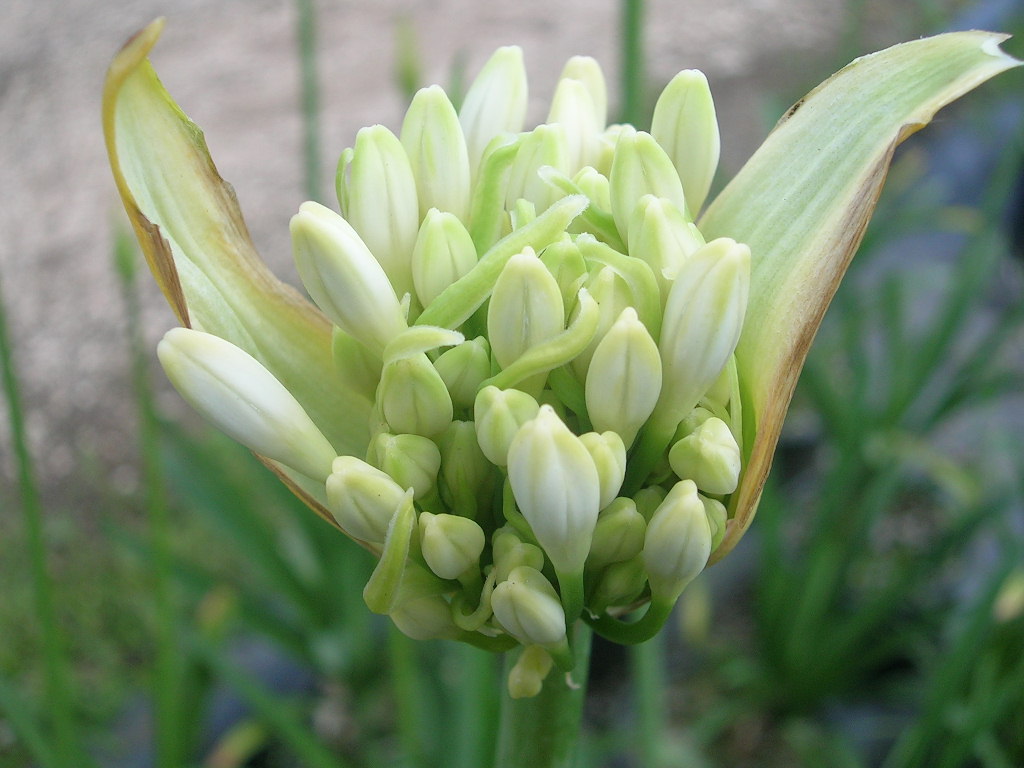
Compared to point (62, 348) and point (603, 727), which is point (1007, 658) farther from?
point (62, 348)

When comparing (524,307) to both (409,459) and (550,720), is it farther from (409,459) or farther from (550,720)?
(550,720)

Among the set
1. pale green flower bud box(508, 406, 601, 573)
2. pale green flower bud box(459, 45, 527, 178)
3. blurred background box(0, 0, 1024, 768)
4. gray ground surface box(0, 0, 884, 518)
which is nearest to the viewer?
pale green flower bud box(508, 406, 601, 573)

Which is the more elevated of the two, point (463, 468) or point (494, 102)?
point (494, 102)

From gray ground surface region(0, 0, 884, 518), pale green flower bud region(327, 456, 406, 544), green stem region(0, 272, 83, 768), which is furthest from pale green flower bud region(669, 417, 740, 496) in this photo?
gray ground surface region(0, 0, 884, 518)

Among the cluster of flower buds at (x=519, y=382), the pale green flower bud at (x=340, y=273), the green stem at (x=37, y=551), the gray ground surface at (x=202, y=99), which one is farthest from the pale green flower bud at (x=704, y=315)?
the gray ground surface at (x=202, y=99)

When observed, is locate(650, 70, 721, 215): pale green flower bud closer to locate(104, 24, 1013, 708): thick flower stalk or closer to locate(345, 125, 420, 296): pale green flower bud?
locate(104, 24, 1013, 708): thick flower stalk

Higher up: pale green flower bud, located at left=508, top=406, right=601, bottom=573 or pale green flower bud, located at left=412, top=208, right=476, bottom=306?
pale green flower bud, located at left=412, top=208, right=476, bottom=306

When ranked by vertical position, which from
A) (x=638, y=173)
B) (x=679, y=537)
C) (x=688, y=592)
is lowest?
(x=688, y=592)

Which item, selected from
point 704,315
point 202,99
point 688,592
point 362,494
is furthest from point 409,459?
point 202,99
